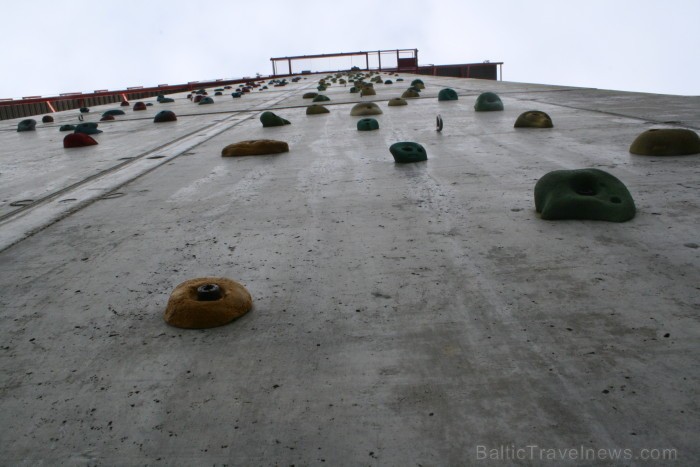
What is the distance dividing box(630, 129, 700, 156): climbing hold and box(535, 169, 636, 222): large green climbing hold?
147 centimetres

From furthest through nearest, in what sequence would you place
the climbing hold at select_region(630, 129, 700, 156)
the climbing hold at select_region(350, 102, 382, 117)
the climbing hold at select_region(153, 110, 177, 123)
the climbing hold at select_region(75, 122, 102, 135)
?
the climbing hold at select_region(153, 110, 177, 123) → the climbing hold at select_region(75, 122, 102, 135) → the climbing hold at select_region(350, 102, 382, 117) → the climbing hold at select_region(630, 129, 700, 156)

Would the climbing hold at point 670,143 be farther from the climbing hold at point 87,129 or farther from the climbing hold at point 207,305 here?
the climbing hold at point 87,129

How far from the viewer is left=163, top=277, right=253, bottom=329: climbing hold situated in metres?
1.92

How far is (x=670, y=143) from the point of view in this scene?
13.1 ft

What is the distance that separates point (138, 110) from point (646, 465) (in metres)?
14.2

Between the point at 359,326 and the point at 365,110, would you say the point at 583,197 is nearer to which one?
the point at 359,326

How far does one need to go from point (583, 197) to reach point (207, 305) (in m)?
1.87

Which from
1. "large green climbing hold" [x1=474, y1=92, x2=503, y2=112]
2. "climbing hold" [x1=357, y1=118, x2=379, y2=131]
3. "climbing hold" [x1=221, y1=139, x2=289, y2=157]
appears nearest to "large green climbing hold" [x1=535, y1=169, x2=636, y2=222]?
"climbing hold" [x1=221, y1=139, x2=289, y2=157]

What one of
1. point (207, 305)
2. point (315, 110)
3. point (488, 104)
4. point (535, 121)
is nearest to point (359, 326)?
point (207, 305)

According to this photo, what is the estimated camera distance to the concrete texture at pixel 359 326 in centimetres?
135

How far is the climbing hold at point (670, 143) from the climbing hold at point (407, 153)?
1637 mm

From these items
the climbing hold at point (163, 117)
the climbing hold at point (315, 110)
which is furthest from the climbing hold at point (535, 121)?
the climbing hold at point (163, 117)

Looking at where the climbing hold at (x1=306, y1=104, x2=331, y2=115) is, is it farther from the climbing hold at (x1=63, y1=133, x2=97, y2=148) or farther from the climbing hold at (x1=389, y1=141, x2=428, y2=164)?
the climbing hold at (x1=389, y1=141, x2=428, y2=164)

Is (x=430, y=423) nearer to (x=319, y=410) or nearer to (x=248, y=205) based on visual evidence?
(x=319, y=410)
